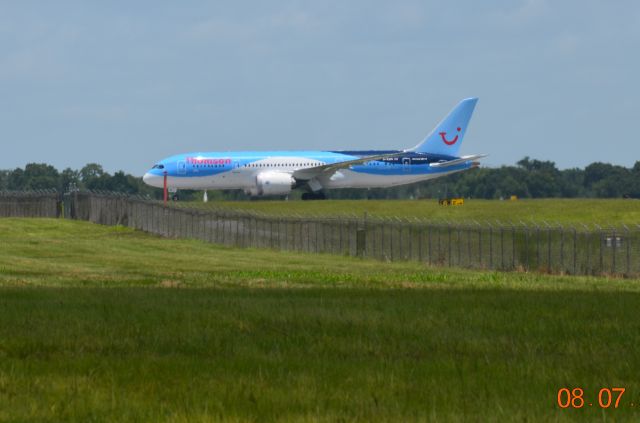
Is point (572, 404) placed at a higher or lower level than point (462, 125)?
lower

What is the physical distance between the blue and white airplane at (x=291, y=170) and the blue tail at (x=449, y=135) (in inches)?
98.5

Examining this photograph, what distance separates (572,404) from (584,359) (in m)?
3.97

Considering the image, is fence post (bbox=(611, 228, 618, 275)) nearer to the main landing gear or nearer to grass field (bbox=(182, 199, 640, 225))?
grass field (bbox=(182, 199, 640, 225))

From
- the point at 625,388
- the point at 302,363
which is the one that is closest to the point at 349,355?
the point at 302,363

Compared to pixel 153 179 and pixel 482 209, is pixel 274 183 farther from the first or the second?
pixel 482 209

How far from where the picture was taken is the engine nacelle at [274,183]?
101125 mm

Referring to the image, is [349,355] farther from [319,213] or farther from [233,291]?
[319,213]

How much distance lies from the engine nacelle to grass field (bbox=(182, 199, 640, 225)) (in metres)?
1.02

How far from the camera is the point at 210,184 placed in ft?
342

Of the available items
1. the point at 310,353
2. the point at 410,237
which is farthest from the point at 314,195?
the point at 310,353

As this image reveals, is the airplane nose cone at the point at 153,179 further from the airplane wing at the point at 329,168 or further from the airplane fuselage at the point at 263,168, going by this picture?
the airplane wing at the point at 329,168

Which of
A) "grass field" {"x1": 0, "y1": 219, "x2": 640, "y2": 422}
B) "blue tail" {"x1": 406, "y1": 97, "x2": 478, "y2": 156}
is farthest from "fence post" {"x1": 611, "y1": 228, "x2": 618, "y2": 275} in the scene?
"blue tail" {"x1": 406, "y1": 97, "x2": 478, "y2": 156}
